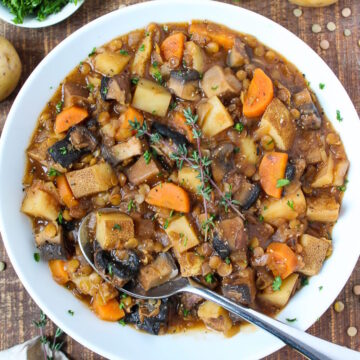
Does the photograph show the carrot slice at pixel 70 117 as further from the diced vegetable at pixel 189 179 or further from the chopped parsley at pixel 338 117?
the chopped parsley at pixel 338 117

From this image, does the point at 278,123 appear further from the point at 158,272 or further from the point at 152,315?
the point at 152,315

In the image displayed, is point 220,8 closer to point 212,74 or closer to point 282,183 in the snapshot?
point 212,74

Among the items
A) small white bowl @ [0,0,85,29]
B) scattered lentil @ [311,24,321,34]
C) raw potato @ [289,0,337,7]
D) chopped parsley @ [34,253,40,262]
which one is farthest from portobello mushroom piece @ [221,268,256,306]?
small white bowl @ [0,0,85,29]

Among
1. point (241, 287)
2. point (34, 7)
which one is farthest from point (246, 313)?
point (34, 7)

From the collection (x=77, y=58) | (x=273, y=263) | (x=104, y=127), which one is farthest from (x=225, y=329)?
(x=77, y=58)

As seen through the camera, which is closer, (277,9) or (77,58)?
(77,58)

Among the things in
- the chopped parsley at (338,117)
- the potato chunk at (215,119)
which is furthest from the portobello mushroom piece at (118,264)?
the chopped parsley at (338,117)

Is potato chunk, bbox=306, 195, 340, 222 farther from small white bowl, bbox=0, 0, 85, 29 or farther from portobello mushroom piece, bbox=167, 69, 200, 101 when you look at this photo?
small white bowl, bbox=0, 0, 85, 29
